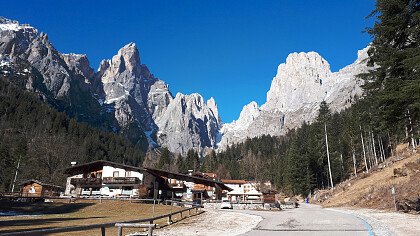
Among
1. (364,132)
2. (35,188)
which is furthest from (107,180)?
(364,132)

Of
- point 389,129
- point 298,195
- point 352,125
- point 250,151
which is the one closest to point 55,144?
point 298,195

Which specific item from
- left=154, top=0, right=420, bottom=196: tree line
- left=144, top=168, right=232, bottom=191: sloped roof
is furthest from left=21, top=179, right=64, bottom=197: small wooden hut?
left=154, top=0, right=420, bottom=196: tree line

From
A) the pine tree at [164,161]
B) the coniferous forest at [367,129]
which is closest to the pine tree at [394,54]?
the coniferous forest at [367,129]

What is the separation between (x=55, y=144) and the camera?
83.1 m

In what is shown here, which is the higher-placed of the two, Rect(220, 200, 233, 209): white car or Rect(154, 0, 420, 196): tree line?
Rect(154, 0, 420, 196): tree line

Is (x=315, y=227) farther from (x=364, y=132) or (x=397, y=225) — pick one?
(x=364, y=132)

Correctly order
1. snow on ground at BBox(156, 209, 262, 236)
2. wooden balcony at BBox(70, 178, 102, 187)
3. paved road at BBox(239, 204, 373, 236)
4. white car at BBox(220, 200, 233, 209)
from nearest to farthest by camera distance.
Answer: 1. paved road at BBox(239, 204, 373, 236)
2. snow on ground at BBox(156, 209, 262, 236)
3. white car at BBox(220, 200, 233, 209)
4. wooden balcony at BBox(70, 178, 102, 187)

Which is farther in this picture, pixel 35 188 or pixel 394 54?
pixel 35 188

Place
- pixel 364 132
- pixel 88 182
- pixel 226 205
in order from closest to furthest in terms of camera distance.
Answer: pixel 226 205 → pixel 88 182 → pixel 364 132

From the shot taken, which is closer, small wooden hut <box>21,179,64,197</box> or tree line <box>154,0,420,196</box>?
tree line <box>154,0,420,196</box>

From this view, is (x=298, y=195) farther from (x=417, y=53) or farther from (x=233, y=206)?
(x=417, y=53)

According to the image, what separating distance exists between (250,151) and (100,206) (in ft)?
382

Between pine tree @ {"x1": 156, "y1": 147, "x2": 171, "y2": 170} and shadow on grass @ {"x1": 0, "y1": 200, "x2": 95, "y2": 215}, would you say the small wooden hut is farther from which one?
pine tree @ {"x1": 156, "y1": 147, "x2": 171, "y2": 170}

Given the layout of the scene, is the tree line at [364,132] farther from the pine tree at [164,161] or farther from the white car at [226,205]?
the white car at [226,205]
